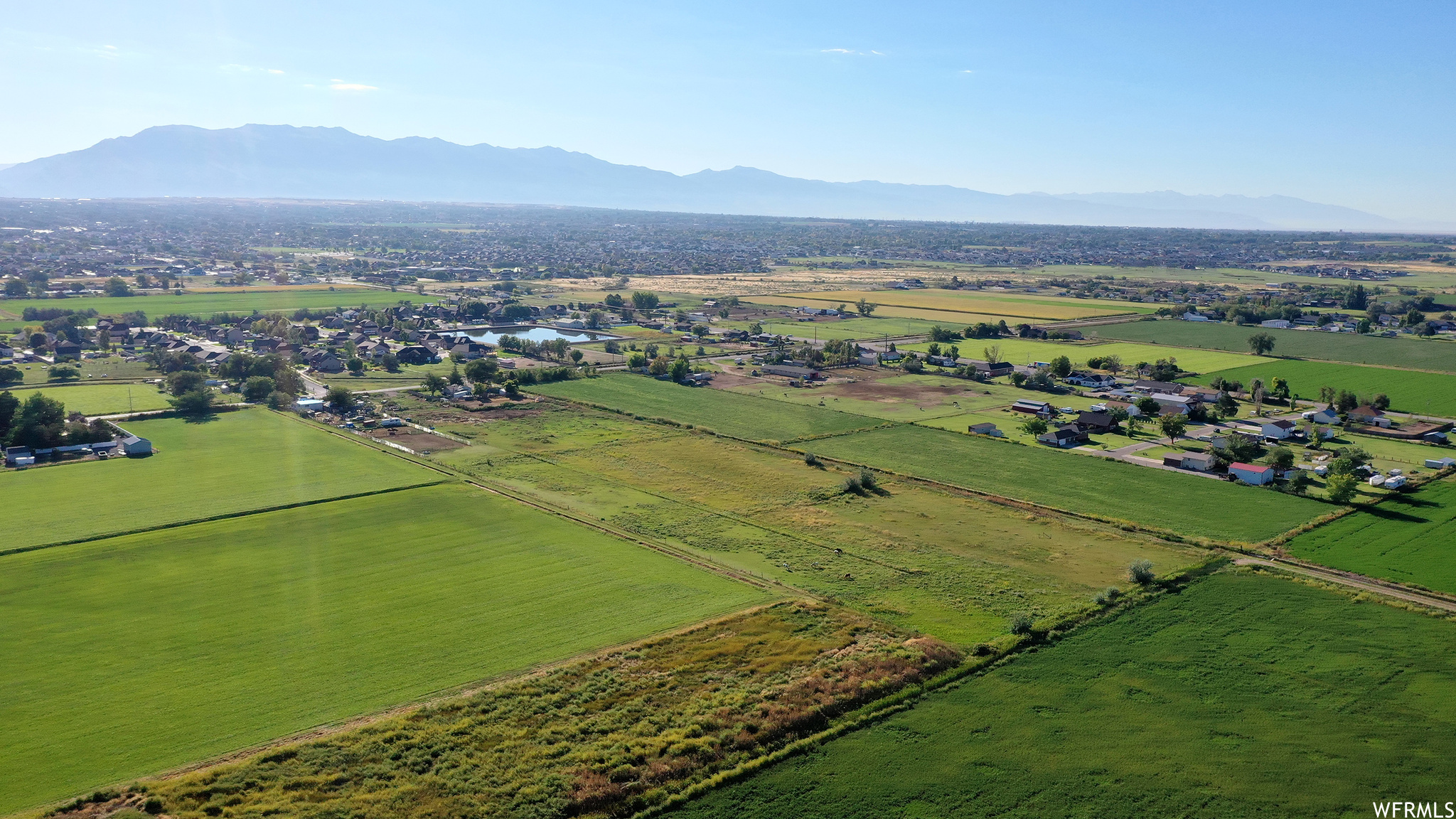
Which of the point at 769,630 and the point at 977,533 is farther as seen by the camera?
the point at 977,533

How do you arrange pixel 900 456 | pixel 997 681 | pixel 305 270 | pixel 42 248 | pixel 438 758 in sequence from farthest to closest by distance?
pixel 42 248
pixel 305 270
pixel 900 456
pixel 997 681
pixel 438 758

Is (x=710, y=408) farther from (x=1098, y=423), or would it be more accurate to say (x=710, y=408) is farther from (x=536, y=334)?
(x=536, y=334)

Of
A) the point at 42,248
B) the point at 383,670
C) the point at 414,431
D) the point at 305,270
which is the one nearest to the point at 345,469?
the point at 414,431

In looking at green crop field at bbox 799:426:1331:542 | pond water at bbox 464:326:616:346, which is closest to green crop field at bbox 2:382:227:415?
pond water at bbox 464:326:616:346

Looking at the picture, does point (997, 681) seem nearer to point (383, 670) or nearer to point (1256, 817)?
point (1256, 817)

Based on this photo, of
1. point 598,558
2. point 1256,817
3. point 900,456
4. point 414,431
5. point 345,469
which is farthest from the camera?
point 414,431

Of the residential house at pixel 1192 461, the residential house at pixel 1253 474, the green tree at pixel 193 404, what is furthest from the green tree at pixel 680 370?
the residential house at pixel 1253 474
